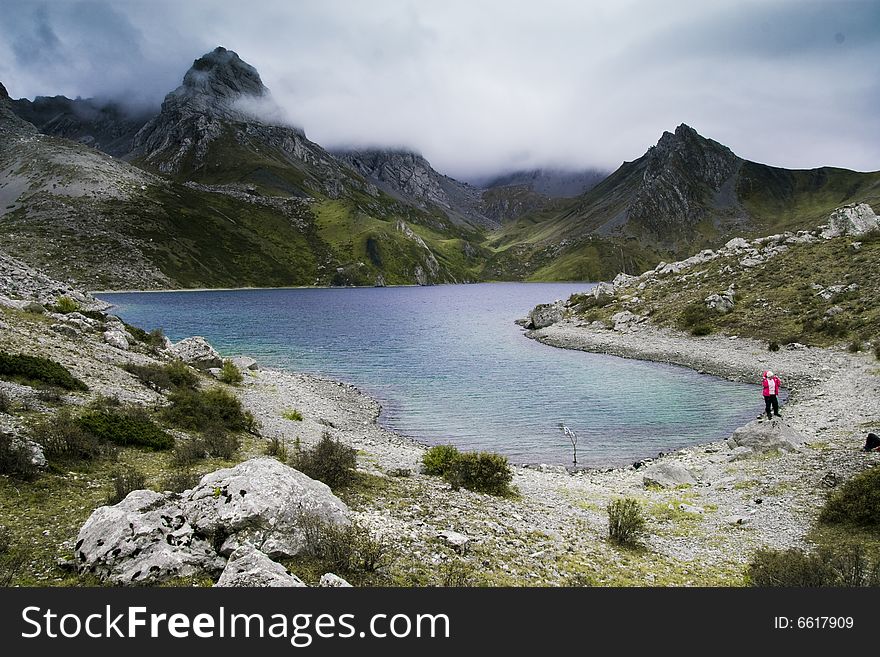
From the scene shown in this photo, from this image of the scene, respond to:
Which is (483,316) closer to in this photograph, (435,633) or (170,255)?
(435,633)

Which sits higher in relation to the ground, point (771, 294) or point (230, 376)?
point (771, 294)

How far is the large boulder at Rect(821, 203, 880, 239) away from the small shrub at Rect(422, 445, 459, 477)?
82.7 metres

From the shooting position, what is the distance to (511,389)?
40.4m

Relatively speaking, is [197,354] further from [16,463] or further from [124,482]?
[124,482]

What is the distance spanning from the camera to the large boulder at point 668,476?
19.5 metres

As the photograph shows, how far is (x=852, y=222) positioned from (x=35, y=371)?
99021mm

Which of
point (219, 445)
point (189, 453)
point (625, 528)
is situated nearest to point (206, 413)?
point (219, 445)

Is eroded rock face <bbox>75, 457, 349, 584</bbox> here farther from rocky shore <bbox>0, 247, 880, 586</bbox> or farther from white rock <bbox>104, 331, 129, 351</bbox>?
white rock <bbox>104, 331, 129, 351</bbox>

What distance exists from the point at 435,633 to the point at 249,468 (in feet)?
20.1

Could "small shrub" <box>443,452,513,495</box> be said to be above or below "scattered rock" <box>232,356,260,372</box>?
below

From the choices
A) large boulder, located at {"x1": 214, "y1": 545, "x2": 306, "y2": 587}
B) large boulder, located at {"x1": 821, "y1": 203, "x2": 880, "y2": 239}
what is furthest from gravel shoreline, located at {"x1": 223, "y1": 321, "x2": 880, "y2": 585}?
large boulder, located at {"x1": 821, "y1": 203, "x2": 880, "y2": 239}

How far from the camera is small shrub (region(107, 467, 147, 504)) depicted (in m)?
11.2

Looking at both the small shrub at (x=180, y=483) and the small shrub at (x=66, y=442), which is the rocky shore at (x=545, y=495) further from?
the small shrub at (x=180, y=483)

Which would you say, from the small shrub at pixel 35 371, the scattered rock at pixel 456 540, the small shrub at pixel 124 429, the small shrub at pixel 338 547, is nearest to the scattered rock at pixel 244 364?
the small shrub at pixel 35 371
